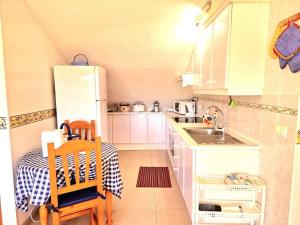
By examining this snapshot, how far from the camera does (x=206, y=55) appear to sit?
236 cm

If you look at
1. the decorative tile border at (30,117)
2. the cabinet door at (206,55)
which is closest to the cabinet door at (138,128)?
the decorative tile border at (30,117)

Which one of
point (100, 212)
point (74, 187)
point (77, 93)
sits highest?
point (77, 93)

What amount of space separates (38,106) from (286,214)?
2651 millimetres

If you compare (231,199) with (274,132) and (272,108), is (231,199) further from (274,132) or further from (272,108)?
(272,108)

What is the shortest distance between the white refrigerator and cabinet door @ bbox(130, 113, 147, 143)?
1.45m

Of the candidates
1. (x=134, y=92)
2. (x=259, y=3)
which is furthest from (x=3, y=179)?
(x=134, y=92)

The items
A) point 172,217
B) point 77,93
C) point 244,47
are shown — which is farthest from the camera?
point 77,93

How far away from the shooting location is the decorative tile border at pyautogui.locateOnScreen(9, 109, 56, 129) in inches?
77.6

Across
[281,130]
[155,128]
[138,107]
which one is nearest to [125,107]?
[138,107]

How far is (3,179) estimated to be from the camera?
190 cm

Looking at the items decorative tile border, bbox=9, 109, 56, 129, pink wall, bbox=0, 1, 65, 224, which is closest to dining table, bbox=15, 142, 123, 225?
pink wall, bbox=0, 1, 65, 224

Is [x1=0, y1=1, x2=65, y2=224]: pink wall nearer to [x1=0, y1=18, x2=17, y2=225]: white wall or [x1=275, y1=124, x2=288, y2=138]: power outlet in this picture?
[x1=0, y1=18, x2=17, y2=225]: white wall

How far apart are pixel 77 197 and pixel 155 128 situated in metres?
2.89

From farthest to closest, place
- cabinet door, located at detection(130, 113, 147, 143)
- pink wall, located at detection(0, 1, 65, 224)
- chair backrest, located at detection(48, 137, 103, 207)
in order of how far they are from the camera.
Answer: cabinet door, located at detection(130, 113, 147, 143), pink wall, located at detection(0, 1, 65, 224), chair backrest, located at detection(48, 137, 103, 207)
